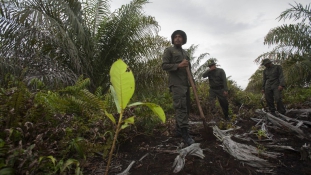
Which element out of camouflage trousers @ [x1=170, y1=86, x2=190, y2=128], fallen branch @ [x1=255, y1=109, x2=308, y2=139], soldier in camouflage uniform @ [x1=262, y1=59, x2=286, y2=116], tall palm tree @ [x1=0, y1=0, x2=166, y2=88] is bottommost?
fallen branch @ [x1=255, y1=109, x2=308, y2=139]

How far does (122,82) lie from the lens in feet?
2.38

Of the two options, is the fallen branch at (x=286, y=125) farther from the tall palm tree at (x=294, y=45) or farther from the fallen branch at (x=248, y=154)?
the tall palm tree at (x=294, y=45)

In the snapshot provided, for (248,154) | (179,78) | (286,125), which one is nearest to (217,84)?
(286,125)

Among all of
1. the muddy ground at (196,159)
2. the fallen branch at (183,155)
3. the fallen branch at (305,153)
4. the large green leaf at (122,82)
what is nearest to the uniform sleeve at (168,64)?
the muddy ground at (196,159)

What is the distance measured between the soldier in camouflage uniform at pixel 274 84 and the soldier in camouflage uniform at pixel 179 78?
2.94 metres

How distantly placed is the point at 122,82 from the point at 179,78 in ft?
8.29

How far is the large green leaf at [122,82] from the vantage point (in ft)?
2.37

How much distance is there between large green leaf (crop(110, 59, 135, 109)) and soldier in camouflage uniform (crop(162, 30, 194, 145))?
2229 millimetres

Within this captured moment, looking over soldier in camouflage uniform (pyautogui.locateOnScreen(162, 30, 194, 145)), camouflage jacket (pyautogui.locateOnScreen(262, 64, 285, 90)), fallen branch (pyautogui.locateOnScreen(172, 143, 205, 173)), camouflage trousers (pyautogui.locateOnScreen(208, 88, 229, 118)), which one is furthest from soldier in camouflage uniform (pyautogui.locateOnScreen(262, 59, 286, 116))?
fallen branch (pyautogui.locateOnScreen(172, 143, 205, 173))

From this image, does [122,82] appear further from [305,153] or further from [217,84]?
[217,84]

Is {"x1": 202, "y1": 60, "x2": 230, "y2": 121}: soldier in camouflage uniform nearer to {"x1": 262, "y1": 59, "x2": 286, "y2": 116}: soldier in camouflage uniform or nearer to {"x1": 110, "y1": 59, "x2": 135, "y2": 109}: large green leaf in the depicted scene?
{"x1": 262, "y1": 59, "x2": 286, "y2": 116}: soldier in camouflage uniform

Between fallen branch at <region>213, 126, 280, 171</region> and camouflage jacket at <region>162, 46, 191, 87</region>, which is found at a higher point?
camouflage jacket at <region>162, 46, 191, 87</region>

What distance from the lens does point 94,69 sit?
5.64 meters

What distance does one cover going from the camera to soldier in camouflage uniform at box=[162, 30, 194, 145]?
9.73 ft
